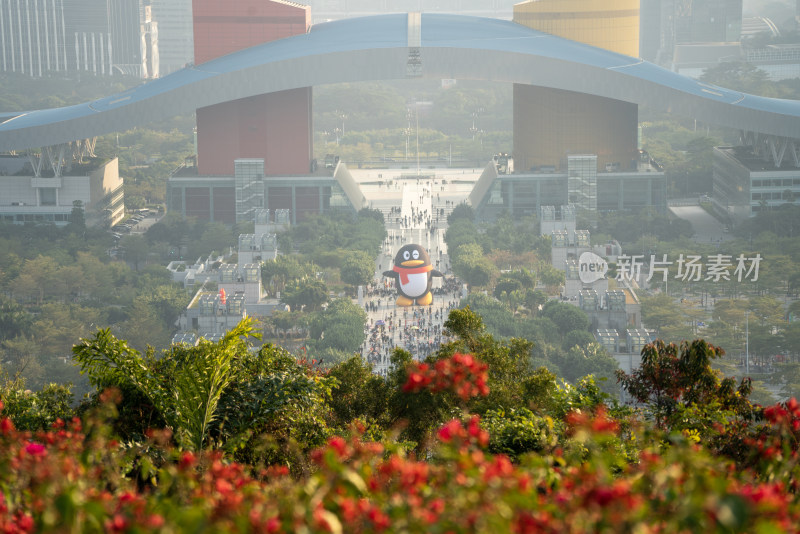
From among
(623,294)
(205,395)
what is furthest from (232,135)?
(205,395)

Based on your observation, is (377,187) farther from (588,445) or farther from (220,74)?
(588,445)

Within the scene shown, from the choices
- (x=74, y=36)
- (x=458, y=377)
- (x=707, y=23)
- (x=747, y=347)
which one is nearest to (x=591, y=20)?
(x=747, y=347)

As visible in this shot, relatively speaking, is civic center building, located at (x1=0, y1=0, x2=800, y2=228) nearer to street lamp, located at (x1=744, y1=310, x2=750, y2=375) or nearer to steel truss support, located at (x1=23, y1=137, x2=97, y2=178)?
steel truss support, located at (x1=23, y1=137, x2=97, y2=178)

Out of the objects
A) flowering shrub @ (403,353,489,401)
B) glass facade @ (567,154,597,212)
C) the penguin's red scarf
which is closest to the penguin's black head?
the penguin's red scarf

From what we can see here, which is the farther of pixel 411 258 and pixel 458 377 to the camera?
pixel 411 258

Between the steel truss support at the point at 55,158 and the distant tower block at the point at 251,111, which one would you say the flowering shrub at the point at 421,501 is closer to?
the steel truss support at the point at 55,158

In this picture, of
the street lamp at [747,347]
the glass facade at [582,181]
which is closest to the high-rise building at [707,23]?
the glass facade at [582,181]

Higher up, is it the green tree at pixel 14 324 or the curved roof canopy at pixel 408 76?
the curved roof canopy at pixel 408 76

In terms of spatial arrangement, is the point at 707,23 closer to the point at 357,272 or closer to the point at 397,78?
the point at 397,78
